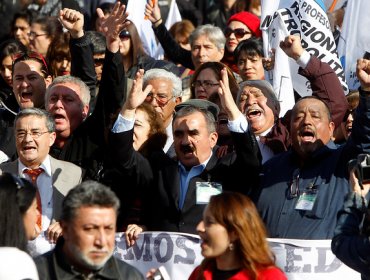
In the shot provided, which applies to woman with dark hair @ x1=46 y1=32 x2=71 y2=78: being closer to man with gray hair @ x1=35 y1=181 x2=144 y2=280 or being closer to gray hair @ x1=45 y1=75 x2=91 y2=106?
gray hair @ x1=45 y1=75 x2=91 y2=106

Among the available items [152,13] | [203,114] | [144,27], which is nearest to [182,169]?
[203,114]

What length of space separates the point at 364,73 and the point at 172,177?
1671mm

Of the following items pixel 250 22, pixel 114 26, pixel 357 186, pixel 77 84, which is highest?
pixel 114 26

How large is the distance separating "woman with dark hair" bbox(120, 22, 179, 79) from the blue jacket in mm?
3339

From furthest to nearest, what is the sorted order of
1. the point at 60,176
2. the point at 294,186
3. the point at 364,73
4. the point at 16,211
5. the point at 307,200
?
A: the point at 60,176
the point at 294,186
the point at 307,200
the point at 364,73
the point at 16,211

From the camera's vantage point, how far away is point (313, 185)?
8.70 meters

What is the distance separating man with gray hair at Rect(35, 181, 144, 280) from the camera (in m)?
6.80

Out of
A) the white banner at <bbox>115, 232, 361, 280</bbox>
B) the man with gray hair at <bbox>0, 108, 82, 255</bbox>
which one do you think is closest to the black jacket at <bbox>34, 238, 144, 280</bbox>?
the white banner at <bbox>115, 232, 361, 280</bbox>

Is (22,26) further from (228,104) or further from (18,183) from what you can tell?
(18,183)

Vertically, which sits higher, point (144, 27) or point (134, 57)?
point (144, 27)

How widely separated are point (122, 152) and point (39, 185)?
2.38 feet

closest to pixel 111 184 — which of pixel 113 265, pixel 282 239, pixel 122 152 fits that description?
pixel 122 152

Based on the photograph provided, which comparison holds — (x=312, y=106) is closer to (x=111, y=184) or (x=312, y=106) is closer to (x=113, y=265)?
(x=111, y=184)

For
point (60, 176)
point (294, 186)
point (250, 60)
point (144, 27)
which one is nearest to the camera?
point (294, 186)
